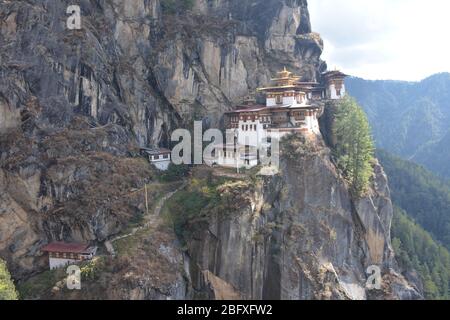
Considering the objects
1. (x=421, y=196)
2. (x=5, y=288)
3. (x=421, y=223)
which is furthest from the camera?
(x=421, y=196)

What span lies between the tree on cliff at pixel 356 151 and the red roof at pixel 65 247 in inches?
1172

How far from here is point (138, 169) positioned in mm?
46250

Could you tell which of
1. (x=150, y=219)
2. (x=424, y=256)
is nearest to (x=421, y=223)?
(x=424, y=256)

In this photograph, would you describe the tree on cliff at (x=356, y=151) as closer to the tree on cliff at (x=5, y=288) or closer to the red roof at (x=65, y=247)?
the red roof at (x=65, y=247)

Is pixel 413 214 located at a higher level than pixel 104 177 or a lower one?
lower

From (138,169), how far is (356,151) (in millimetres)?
25175

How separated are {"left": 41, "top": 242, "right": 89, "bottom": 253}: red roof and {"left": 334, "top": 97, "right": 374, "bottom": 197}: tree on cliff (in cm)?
2978

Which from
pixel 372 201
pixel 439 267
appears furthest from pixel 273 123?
pixel 439 267

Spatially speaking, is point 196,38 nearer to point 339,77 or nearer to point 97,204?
point 339,77

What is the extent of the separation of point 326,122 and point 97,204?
101 feet

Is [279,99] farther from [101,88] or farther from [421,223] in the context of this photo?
[421,223]

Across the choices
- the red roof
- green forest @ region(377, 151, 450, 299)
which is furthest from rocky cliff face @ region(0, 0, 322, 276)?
green forest @ region(377, 151, 450, 299)

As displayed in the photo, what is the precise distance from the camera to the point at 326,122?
2256 inches

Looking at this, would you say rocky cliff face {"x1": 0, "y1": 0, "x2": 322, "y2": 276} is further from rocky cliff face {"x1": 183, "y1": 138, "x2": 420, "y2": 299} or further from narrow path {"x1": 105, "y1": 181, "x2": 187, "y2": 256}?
rocky cliff face {"x1": 183, "y1": 138, "x2": 420, "y2": 299}
